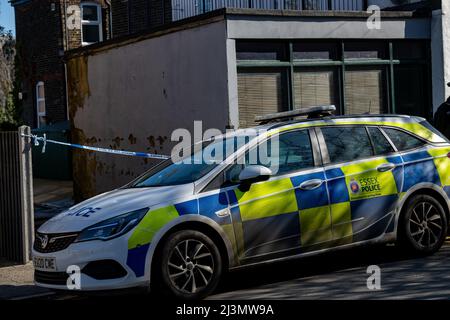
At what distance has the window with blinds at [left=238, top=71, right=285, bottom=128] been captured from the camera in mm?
13297

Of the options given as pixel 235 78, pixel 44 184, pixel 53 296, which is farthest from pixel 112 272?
pixel 44 184

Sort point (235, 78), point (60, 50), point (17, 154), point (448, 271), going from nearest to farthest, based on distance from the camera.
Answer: point (448, 271) < point (17, 154) < point (235, 78) < point (60, 50)

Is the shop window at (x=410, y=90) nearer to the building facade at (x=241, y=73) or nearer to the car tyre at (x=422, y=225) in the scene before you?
the building facade at (x=241, y=73)

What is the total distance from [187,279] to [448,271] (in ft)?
8.85

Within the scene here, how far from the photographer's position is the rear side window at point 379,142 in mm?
8125

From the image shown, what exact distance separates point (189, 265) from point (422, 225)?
290cm

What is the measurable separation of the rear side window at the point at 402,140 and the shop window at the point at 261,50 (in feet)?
17.6

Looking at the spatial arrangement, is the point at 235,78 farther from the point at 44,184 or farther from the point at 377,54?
the point at 44,184

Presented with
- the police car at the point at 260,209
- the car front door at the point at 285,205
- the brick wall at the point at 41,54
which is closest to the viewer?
the police car at the point at 260,209

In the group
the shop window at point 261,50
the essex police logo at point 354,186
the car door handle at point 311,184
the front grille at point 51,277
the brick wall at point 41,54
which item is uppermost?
the brick wall at point 41,54

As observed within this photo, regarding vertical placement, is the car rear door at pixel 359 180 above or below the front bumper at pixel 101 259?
above

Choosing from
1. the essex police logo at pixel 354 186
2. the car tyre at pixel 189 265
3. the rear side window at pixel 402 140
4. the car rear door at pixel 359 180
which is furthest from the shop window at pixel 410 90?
the car tyre at pixel 189 265

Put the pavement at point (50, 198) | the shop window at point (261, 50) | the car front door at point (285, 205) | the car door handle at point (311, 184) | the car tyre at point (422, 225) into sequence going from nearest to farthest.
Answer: the car front door at point (285, 205), the car door handle at point (311, 184), the car tyre at point (422, 225), the shop window at point (261, 50), the pavement at point (50, 198)

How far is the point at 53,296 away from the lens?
7758mm
